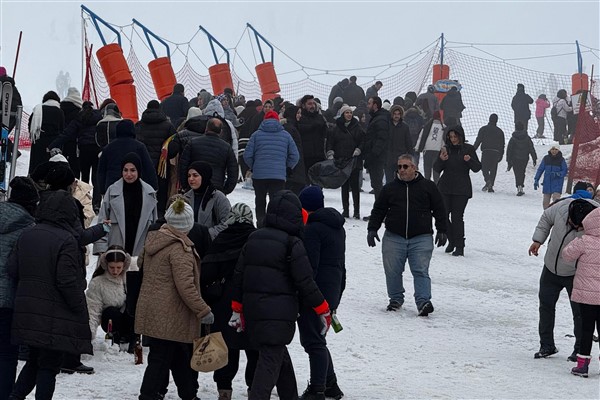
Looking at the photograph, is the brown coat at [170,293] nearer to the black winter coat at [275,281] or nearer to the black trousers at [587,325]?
the black winter coat at [275,281]

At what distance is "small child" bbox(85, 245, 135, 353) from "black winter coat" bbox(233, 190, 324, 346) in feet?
5.75

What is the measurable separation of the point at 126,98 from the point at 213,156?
10.9 m

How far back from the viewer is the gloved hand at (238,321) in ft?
23.5

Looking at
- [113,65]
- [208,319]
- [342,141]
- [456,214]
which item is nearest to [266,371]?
[208,319]

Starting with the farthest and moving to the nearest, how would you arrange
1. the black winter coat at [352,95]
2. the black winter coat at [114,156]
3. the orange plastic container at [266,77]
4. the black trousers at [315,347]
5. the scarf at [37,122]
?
the orange plastic container at [266,77]
the black winter coat at [352,95]
the scarf at [37,122]
the black winter coat at [114,156]
the black trousers at [315,347]

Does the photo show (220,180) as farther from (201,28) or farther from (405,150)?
(201,28)

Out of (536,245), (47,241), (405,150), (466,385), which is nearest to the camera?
(47,241)

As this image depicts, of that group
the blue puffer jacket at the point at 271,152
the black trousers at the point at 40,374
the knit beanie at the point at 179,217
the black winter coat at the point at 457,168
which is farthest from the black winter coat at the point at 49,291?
the black winter coat at the point at 457,168

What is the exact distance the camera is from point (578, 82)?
31375mm

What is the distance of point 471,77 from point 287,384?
25858 millimetres

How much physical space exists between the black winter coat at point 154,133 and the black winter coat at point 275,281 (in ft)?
20.3

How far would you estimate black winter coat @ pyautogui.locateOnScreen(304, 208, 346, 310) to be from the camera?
7.95 m

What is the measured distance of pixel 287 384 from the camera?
727cm

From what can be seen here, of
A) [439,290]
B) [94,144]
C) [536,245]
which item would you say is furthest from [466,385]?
[94,144]
